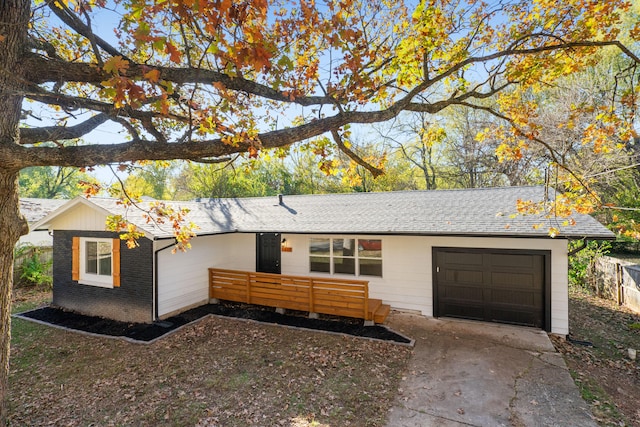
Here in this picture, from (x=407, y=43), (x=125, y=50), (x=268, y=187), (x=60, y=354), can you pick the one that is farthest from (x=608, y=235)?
(x=268, y=187)

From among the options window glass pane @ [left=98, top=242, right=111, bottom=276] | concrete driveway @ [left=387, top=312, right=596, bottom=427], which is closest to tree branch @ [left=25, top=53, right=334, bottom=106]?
concrete driveway @ [left=387, top=312, right=596, bottom=427]

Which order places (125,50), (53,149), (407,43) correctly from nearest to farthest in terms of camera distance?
1. (53,149)
2. (407,43)
3. (125,50)

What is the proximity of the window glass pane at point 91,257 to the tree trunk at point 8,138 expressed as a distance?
5.40m

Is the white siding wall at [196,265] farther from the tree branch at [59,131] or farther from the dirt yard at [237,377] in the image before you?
the tree branch at [59,131]

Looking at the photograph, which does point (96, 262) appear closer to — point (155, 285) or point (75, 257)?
point (75, 257)

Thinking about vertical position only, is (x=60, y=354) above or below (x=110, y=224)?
below

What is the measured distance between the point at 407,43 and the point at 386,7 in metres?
1.79

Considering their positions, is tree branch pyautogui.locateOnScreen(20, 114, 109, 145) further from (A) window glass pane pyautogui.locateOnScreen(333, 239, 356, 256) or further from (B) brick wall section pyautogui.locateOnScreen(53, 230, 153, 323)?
(A) window glass pane pyautogui.locateOnScreen(333, 239, 356, 256)

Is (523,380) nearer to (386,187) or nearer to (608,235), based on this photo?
(608,235)

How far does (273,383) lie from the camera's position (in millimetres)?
5074

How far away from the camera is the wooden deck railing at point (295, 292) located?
769 centimetres

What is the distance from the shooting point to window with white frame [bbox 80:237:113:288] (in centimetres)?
826

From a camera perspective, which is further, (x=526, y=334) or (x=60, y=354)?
(x=526, y=334)

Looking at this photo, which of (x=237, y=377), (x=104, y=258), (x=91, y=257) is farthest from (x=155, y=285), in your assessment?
(x=237, y=377)
